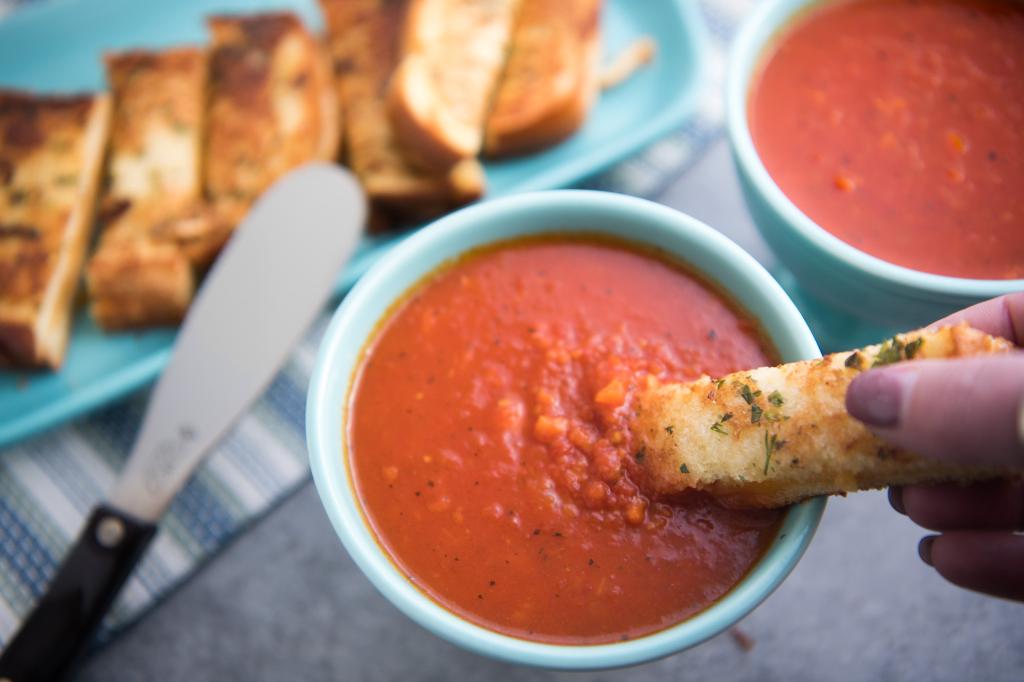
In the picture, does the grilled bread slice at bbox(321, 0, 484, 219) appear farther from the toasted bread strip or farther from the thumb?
the thumb

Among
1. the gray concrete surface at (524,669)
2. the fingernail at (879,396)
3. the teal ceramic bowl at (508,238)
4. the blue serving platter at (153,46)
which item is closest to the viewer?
the fingernail at (879,396)

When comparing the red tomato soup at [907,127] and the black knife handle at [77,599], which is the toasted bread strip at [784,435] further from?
the black knife handle at [77,599]

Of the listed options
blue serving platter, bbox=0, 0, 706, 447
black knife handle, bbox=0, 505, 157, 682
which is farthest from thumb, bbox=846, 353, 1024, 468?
black knife handle, bbox=0, 505, 157, 682

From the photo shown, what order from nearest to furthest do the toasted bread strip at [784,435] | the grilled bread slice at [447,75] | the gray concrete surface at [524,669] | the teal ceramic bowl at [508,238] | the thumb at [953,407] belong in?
the thumb at [953,407] → the toasted bread strip at [784,435] → the teal ceramic bowl at [508,238] → the gray concrete surface at [524,669] → the grilled bread slice at [447,75]

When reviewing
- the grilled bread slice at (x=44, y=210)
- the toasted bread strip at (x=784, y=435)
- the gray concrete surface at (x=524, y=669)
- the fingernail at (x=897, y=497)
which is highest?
the toasted bread strip at (x=784, y=435)

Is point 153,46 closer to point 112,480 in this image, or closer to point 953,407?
point 112,480

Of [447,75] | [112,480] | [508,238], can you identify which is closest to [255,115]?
[447,75]

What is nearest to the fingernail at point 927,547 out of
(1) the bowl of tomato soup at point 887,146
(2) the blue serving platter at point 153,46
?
(1) the bowl of tomato soup at point 887,146

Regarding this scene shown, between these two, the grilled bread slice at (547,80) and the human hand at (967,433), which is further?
the grilled bread slice at (547,80)
